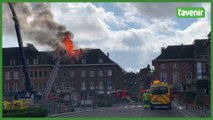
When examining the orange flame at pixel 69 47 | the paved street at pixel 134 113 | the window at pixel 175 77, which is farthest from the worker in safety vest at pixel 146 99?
the window at pixel 175 77

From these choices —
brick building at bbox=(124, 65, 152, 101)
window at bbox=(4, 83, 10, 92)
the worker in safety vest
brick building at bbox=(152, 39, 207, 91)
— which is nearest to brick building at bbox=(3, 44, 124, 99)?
window at bbox=(4, 83, 10, 92)

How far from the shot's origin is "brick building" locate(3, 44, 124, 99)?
326ft

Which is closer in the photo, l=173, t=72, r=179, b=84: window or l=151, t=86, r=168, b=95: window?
l=151, t=86, r=168, b=95: window

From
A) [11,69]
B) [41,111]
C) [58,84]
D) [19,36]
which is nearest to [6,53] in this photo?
[11,69]

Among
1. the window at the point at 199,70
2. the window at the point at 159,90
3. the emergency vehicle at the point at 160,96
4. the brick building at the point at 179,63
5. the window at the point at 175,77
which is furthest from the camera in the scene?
the brick building at the point at 179,63

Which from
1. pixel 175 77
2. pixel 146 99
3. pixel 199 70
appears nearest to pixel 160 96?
pixel 146 99

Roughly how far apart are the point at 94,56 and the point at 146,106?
2371 inches

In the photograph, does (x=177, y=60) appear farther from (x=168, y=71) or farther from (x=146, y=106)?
(x=146, y=106)

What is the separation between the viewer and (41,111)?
31.0m

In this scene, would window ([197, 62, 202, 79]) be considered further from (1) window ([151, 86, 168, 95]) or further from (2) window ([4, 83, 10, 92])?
(2) window ([4, 83, 10, 92])

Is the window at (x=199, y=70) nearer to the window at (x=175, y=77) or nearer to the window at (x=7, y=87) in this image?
the window at (x=175, y=77)


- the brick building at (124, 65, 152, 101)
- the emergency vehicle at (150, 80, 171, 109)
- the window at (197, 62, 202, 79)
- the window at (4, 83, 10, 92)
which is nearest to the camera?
the emergency vehicle at (150, 80, 171, 109)

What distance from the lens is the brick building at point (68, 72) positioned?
9938 cm

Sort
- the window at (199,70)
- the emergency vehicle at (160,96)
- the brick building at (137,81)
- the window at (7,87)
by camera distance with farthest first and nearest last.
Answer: the brick building at (137,81) < the window at (7,87) < the window at (199,70) < the emergency vehicle at (160,96)
